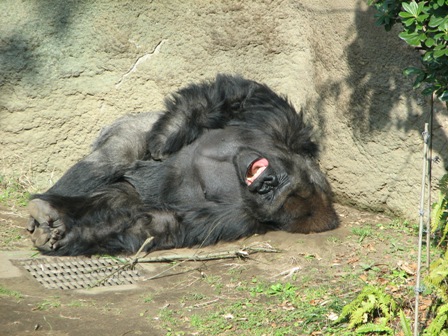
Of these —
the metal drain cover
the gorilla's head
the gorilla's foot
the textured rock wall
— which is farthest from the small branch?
the textured rock wall

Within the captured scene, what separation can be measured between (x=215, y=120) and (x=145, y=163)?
0.73 meters

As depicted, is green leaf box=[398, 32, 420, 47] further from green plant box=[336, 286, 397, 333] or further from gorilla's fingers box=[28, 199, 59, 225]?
gorilla's fingers box=[28, 199, 59, 225]

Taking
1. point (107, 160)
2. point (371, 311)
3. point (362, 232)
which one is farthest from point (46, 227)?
point (371, 311)

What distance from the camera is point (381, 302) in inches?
166

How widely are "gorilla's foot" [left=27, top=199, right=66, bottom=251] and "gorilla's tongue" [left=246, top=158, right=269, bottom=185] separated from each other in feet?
5.26

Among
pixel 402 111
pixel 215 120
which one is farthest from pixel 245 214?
pixel 402 111

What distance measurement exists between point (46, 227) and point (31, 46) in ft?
6.52

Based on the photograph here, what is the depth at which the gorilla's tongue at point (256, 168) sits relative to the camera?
6.22 meters

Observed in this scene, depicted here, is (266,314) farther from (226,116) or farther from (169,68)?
(169,68)

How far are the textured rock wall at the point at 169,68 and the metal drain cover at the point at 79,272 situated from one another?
5.64ft

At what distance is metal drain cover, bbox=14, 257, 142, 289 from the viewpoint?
17.1 feet

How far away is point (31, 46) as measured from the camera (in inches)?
268

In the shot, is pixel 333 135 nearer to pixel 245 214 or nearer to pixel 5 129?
pixel 245 214

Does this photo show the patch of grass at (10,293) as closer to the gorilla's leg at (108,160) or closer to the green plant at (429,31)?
the gorilla's leg at (108,160)
